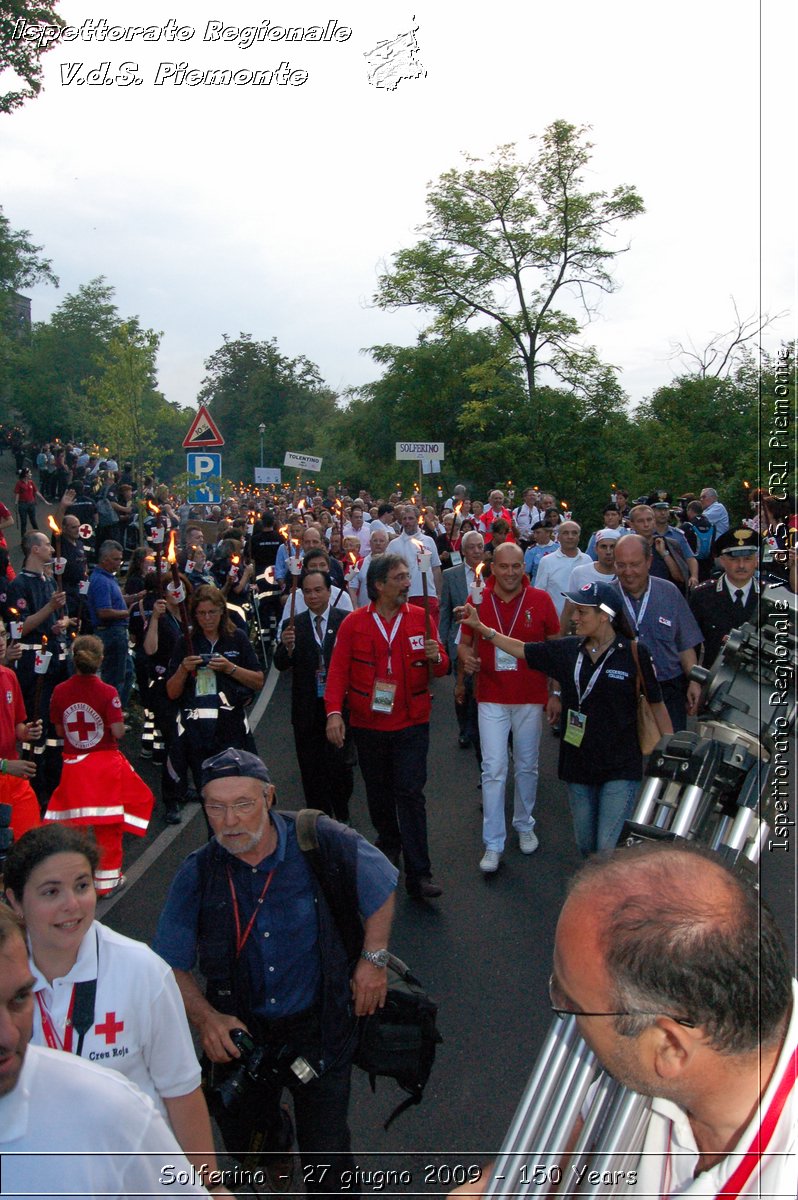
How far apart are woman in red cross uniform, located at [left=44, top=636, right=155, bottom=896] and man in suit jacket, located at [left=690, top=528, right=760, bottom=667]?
3946 millimetres

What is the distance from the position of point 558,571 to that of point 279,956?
6.77m

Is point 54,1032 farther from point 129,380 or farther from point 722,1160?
point 129,380

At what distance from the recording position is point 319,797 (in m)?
7.08

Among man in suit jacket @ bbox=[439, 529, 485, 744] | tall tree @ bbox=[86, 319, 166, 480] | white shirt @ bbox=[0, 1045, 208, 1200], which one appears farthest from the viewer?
tall tree @ bbox=[86, 319, 166, 480]

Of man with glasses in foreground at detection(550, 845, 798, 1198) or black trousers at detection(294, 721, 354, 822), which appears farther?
black trousers at detection(294, 721, 354, 822)

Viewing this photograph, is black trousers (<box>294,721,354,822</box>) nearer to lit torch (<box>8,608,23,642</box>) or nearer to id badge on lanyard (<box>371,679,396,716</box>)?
id badge on lanyard (<box>371,679,396,716</box>)

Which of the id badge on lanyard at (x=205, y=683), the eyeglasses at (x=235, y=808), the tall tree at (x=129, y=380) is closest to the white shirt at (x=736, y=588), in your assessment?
the id badge on lanyard at (x=205, y=683)

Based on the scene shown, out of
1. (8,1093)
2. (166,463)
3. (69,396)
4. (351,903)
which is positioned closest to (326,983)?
(351,903)

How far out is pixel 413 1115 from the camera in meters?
3.96

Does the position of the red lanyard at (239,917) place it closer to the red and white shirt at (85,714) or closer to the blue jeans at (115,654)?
the red and white shirt at (85,714)

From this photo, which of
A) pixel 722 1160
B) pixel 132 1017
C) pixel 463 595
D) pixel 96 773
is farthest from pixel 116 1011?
pixel 463 595

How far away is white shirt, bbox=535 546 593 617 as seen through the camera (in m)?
9.45

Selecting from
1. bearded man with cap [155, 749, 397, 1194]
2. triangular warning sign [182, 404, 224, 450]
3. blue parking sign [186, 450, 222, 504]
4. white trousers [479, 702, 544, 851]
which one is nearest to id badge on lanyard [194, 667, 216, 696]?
white trousers [479, 702, 544, 851]

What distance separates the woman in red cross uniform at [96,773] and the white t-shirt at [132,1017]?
11.5 feet
